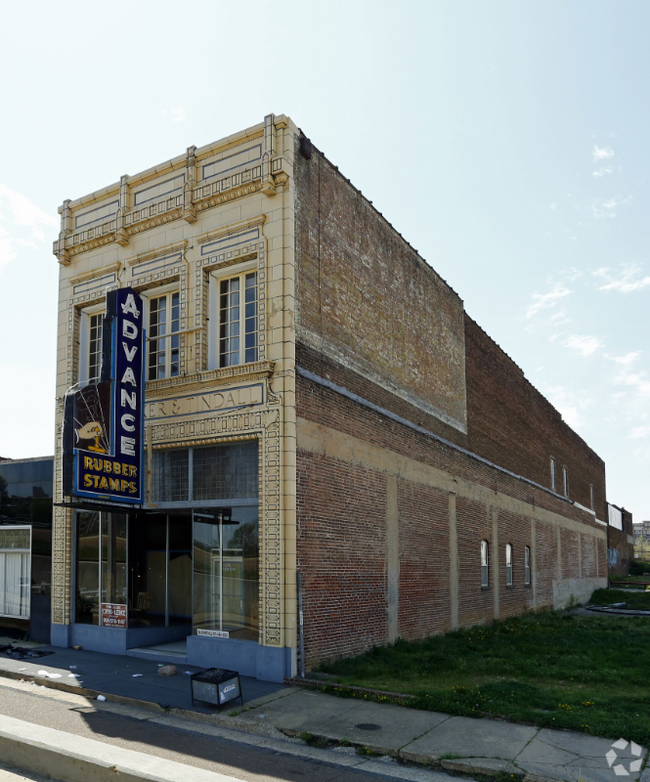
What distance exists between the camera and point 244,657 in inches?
538

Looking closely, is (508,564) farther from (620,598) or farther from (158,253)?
(158,253)

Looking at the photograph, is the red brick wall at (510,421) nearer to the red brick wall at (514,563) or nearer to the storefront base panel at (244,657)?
the red brick wall at (514,563)

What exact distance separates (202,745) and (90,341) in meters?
11.8

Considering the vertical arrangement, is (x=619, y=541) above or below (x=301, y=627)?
below

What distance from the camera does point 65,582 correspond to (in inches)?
679

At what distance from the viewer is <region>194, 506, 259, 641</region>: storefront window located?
13953 mm

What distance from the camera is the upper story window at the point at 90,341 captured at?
18.2 m

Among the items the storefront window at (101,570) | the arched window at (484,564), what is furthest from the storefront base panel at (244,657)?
the arched window at (484,564)

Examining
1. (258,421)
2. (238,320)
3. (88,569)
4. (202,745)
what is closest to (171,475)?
(258,421)

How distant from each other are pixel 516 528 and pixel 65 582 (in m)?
19.0

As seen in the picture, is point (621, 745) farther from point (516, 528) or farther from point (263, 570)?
point (516, 528)

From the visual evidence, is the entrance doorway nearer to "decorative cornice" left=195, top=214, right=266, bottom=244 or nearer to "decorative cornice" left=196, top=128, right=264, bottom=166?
"decorative cornice" left=195, top=214, right=266, bottom=244

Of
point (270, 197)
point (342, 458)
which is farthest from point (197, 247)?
point (342, 458)

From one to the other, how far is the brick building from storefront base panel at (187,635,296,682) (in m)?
0.04
